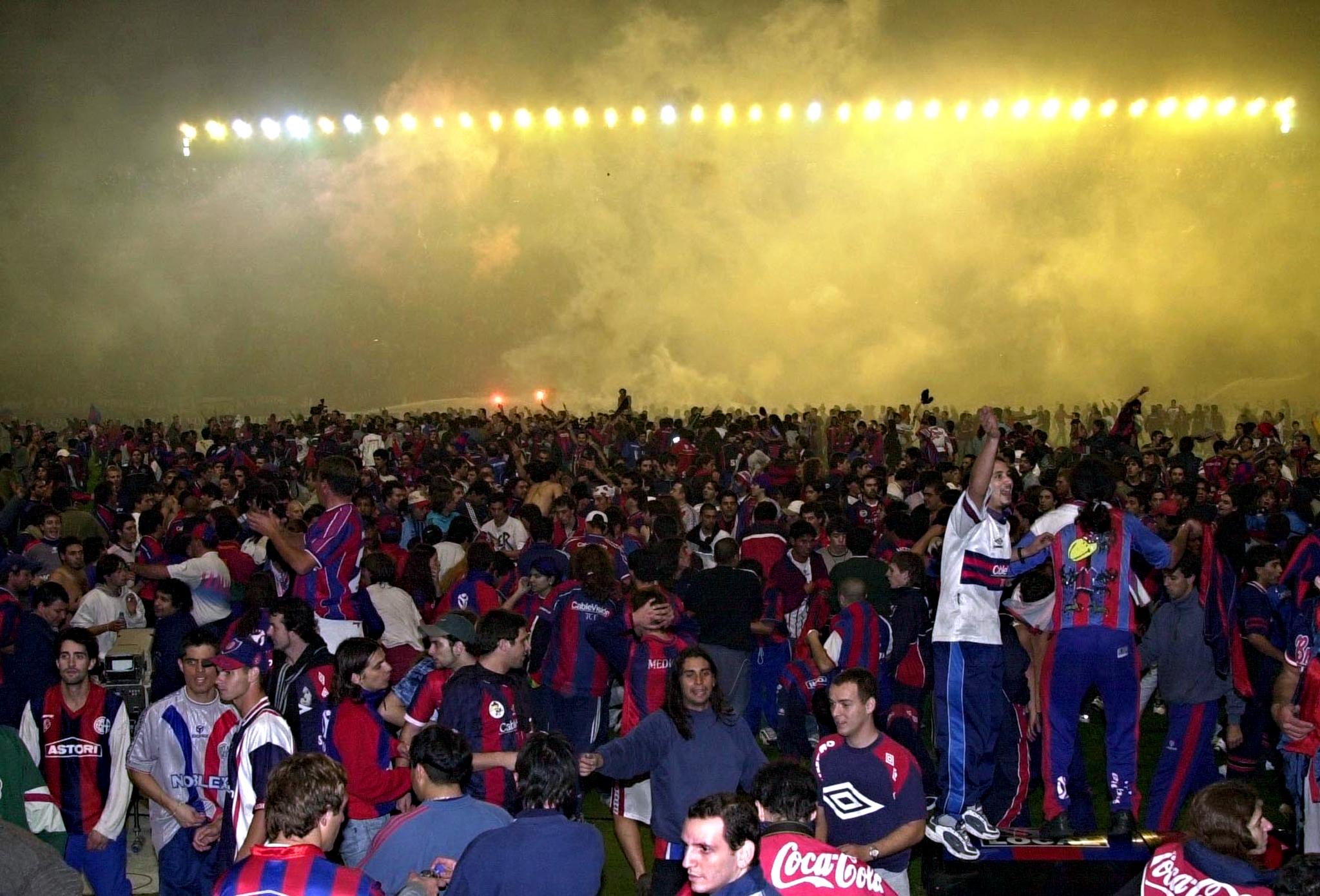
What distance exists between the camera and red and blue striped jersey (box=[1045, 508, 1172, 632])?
5.70 m

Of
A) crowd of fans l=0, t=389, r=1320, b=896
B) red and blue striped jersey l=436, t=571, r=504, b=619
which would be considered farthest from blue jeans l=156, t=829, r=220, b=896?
red and blue striped jersey l=436, t=571, r=504, b=619

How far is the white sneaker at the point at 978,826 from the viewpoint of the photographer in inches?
212

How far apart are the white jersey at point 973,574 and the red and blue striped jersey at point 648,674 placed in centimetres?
127

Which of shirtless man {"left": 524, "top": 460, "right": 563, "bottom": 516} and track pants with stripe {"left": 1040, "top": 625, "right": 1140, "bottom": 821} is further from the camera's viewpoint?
shirtless man {"left": 524, "top": 460, "right": 563, "bottom": 516}

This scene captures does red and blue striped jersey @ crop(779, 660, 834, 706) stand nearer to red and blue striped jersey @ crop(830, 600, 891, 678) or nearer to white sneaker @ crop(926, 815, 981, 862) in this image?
red and blue striped jersey @ crop(830, 600, 891, 678)

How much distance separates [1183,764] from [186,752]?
5056 millimetres

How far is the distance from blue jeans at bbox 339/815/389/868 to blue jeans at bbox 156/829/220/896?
0.60 metres

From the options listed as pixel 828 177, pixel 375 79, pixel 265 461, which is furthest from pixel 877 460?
pixel 375 79

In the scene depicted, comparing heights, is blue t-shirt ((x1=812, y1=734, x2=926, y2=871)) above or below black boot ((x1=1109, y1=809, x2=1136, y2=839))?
above

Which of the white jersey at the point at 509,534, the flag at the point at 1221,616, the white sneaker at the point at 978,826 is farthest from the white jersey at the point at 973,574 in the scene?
the white jersey at the point at 509,534

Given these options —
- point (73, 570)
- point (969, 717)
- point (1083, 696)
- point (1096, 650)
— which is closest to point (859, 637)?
point (969, 717)

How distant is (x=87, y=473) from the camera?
69.8 ft

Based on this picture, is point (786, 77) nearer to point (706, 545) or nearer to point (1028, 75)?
point (1028, 75)

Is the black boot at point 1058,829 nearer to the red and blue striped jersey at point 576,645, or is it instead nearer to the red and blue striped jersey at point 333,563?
the red and blue striped jersey at point 576,645
